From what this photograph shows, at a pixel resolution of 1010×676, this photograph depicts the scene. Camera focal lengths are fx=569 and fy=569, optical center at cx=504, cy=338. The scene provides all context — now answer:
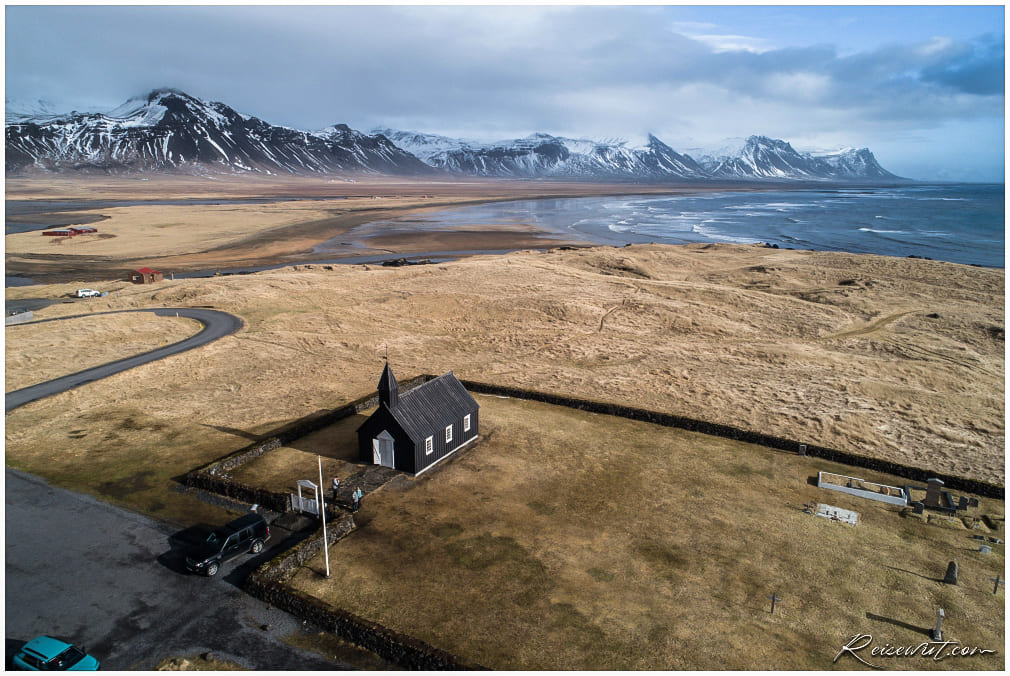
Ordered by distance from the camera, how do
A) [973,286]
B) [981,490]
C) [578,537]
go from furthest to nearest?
1. [973,286]
2. [981,490]
3. [578,537]

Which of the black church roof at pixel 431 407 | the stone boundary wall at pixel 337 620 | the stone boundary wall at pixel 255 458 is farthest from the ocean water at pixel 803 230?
the stone boundary wall at pixel 337 620

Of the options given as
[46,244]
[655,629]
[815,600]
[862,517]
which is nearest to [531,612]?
[655,629]

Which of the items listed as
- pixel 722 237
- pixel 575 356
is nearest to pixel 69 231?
pixel 575 356

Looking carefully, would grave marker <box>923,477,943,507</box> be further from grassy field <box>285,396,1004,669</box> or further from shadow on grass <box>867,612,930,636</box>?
shadow on grass <box>867,612,930,636</box>

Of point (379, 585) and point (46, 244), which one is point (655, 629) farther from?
point (46, 244)

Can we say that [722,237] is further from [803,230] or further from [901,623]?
[901,623]

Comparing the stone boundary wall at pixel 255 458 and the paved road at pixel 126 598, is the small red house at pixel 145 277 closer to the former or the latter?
the stone boundary wall at pixel 255 458
